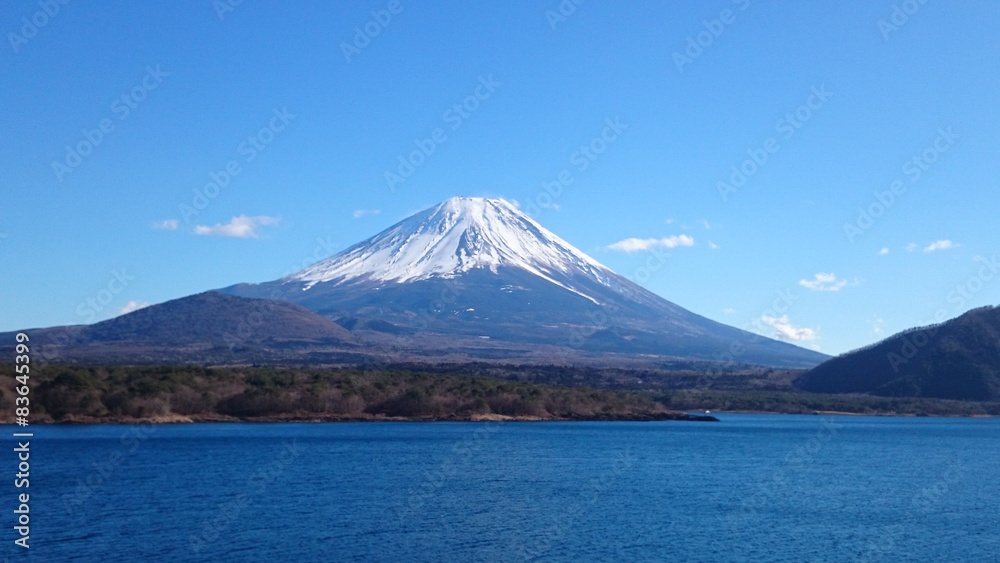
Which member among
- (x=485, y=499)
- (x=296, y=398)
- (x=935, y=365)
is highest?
(x=935, y=365)

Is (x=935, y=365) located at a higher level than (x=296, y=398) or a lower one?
higher

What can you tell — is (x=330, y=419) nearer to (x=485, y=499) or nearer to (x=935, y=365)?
(x=485, y=499)

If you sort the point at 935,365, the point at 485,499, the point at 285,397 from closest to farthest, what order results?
the point at 485,499, the point at 285,397, the point at 935,365

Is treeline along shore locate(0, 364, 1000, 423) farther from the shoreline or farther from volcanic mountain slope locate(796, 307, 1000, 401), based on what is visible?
volcanic mountain slope locate(796, 307, 1000, 401)

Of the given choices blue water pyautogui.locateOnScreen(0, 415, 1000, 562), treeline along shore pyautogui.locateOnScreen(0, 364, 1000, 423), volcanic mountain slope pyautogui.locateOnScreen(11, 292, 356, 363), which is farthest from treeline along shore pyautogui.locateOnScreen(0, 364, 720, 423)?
volcanic mountain slope pyautogui.locateOnScreen(11, 292, 356, 363)

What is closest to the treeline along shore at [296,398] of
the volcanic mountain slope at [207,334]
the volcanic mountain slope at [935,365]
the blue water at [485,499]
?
the blue water at [485,499]

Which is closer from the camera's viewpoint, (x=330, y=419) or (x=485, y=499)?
(x=485, y=499)

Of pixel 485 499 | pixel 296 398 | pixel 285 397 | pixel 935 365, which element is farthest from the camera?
pixel 935 365

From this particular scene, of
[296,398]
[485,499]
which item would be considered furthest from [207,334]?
[485,499]
